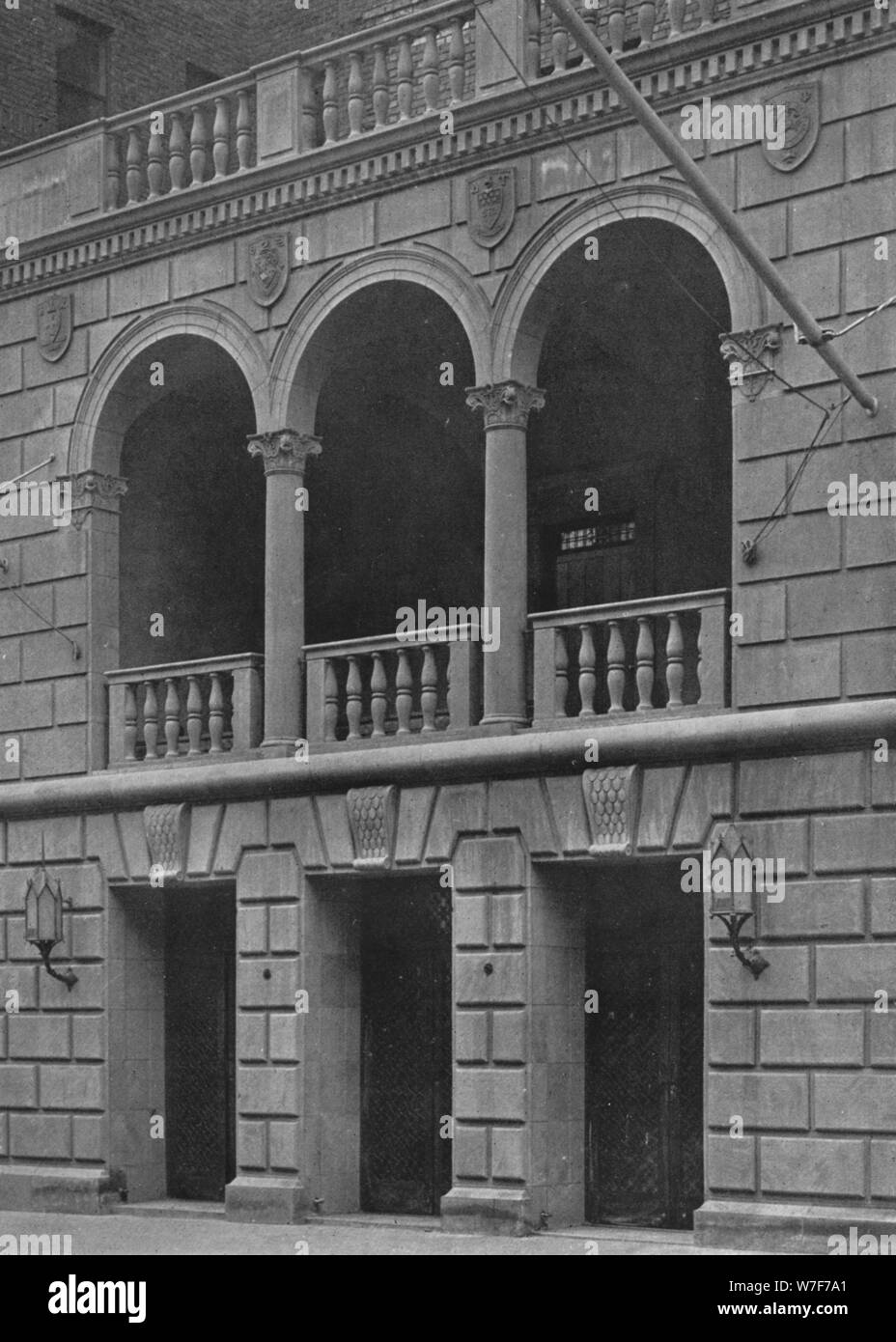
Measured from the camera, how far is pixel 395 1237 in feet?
64.8

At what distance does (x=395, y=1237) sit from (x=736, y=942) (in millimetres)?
4212

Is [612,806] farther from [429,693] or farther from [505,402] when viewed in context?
[505,402]

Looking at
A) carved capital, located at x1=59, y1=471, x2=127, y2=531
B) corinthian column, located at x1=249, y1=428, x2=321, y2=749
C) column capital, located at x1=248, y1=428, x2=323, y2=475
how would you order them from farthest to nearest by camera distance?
carved capital, located at x1=59, y1=471, x2=127, y2=531 → column capital, located at x1=248, y1=428, x2=323, y2=475 → corinthian column, located at x1=249, y1=428, x2=321, y2=749

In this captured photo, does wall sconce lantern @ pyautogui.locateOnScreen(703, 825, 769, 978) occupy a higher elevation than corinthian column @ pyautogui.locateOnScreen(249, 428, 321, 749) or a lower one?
lower

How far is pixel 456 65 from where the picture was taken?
21.0 meters

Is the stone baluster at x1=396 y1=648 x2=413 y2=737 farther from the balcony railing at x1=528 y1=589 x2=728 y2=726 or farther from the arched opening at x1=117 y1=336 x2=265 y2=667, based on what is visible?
the arched opening at x1=117 y1=336 x2=265 y2=667

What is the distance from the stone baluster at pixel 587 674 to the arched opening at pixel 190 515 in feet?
19.3

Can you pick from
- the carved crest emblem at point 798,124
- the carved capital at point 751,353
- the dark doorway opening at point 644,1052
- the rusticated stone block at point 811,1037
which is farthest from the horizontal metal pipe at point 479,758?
the carved crest emblem at point 798,124

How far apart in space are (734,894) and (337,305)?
289 inches

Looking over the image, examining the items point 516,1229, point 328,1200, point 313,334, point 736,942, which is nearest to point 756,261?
A: point 736,942

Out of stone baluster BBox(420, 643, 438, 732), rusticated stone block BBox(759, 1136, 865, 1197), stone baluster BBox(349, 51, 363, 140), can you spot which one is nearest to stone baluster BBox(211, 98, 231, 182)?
stone baluster BBox(349, 51, 363, 140)

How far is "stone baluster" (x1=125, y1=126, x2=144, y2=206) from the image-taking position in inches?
929

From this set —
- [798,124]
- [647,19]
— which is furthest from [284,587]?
[798,124]
